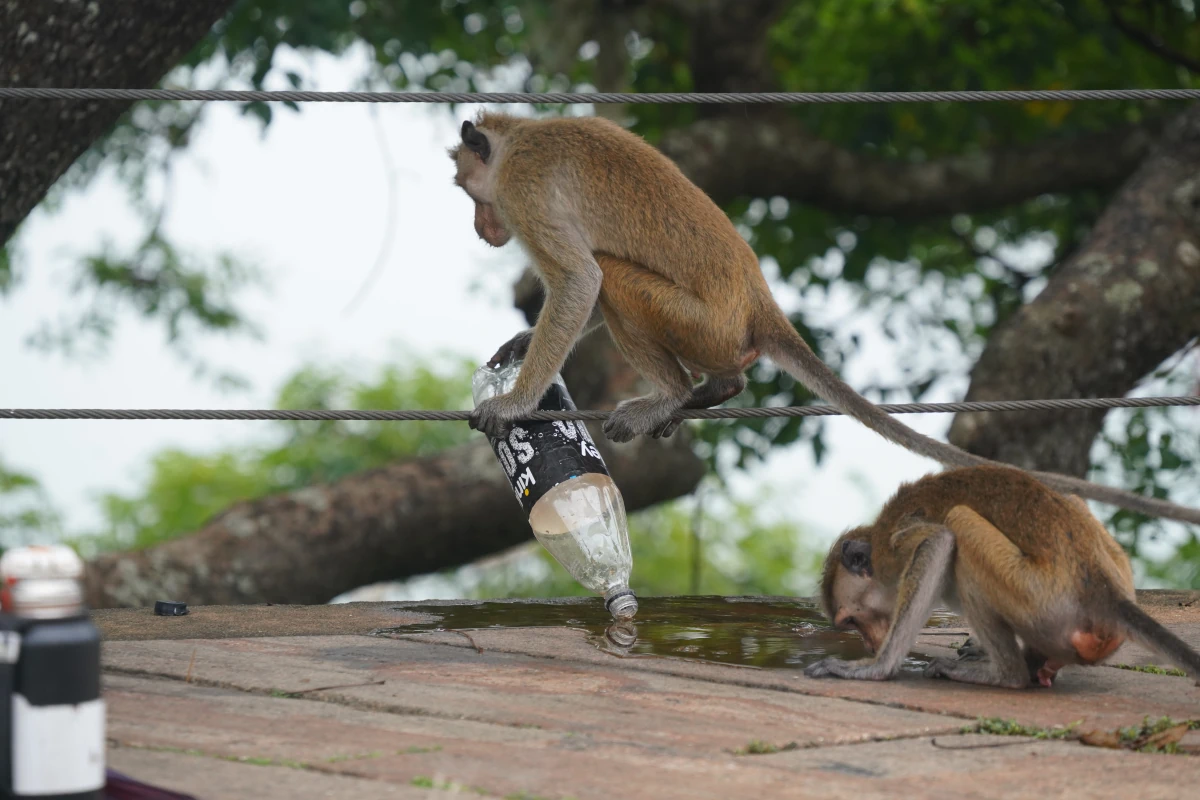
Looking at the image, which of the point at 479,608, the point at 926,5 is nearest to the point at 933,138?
the point at 926,5

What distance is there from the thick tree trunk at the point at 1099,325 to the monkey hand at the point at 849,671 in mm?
2918

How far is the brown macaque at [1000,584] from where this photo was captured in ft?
10.2

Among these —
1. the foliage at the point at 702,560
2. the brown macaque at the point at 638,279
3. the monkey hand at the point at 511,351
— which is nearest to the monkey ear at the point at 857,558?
the brown macaque at the point at 638,279

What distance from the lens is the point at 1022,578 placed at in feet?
10.2

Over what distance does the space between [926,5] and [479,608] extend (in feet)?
18.5

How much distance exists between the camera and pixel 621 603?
3.90 metres

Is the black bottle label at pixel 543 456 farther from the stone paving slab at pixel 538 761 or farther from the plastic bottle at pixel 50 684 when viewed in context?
the plastic bottle at pixel 50 684

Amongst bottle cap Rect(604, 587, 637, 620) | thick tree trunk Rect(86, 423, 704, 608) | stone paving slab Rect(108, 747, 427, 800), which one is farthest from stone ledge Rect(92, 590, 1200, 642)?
thick tree trunk Rect(86, 423, 704, 608)

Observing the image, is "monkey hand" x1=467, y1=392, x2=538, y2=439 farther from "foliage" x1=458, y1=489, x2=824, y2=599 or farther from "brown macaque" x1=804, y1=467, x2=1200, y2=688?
"foliage" x1=458, y1=489, x2=824, y2=599

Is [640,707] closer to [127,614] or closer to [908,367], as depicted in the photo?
[127,614]

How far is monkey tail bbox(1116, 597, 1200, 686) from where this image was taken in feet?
9.57

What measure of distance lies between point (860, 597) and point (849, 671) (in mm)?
312

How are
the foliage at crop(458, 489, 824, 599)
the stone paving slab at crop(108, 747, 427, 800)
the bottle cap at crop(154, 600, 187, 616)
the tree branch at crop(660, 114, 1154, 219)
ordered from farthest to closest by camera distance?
the foliage at crop(458, 489, 824, 599)
the tree branch at crop(660, 114, 1154, 219)
the bottle cap at crop(154, 600, 187, 616)
the stone paving slab at crop(108, 747, 427, 800)

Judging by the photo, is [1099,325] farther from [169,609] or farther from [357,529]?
[169,609]
